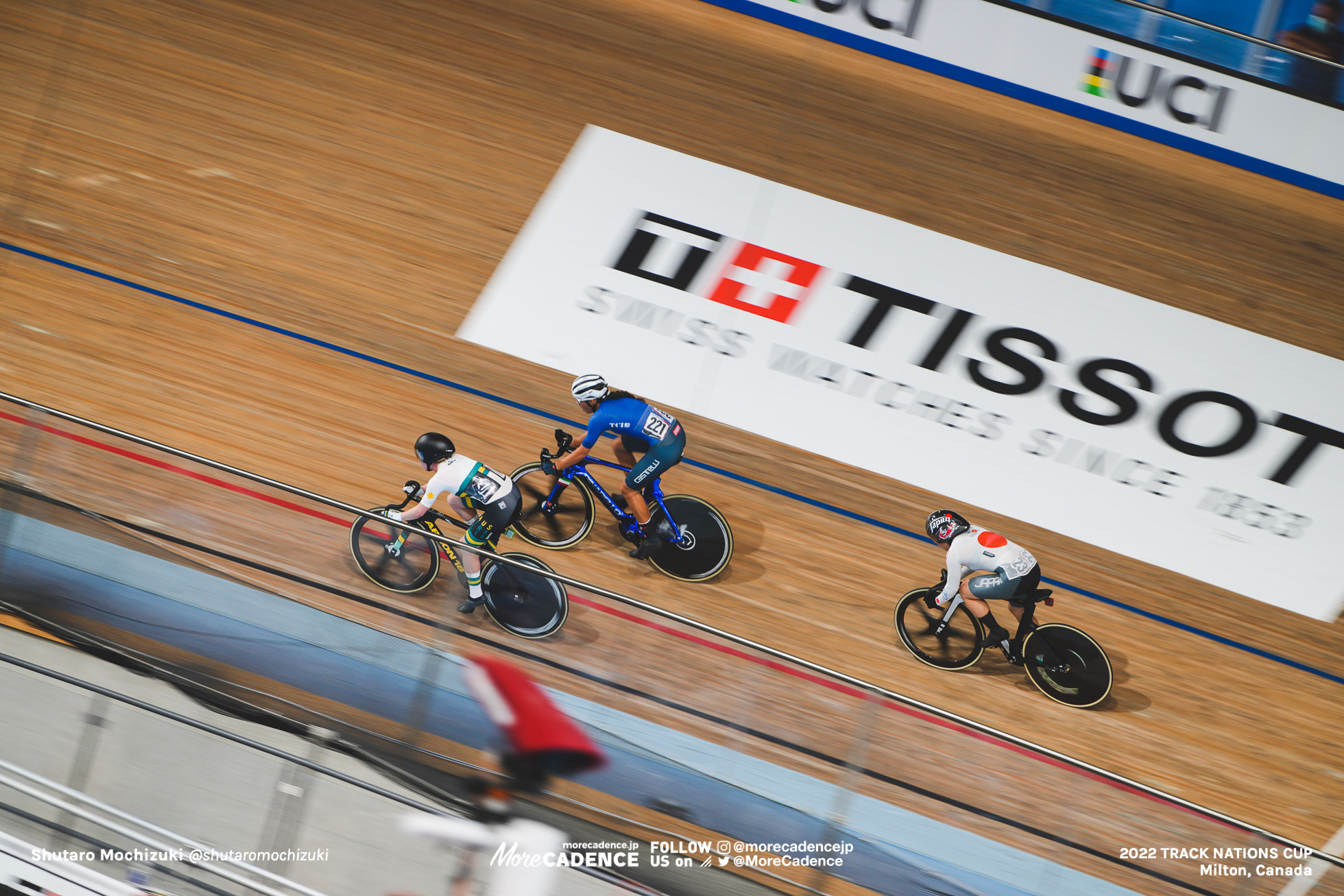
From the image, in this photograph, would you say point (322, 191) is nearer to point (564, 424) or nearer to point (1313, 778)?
point (564, 424)

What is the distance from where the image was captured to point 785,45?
811 centimetres

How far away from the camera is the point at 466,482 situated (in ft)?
15.3

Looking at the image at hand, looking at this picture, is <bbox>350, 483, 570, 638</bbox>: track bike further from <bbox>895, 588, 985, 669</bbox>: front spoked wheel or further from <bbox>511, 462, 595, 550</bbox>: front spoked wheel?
<bbox>895, 588, 985, 669</bbox>: front spoked wheel

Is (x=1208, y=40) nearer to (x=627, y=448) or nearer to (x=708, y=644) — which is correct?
(x=627, y=448)

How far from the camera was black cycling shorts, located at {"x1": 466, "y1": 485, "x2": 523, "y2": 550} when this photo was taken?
469cm

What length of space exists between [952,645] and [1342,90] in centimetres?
532

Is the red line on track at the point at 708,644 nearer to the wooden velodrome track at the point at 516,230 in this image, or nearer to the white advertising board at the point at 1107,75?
the wooden velodrome track at the point at 516,230

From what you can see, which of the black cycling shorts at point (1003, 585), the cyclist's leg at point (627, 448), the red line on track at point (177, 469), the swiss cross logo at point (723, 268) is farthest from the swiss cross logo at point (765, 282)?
the red line on track at point (177, 469)

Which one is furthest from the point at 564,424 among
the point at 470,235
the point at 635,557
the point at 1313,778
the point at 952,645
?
the point at 1313,778

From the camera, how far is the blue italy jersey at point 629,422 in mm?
5051

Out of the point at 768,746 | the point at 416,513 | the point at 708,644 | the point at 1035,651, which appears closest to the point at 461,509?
the point at 416,513

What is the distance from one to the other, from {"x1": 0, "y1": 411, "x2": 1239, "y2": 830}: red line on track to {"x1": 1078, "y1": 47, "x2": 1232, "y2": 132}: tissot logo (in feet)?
19.8

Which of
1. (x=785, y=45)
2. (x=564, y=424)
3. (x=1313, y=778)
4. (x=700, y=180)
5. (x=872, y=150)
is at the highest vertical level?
(x=785, y=45)

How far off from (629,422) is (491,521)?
0.87 metres
